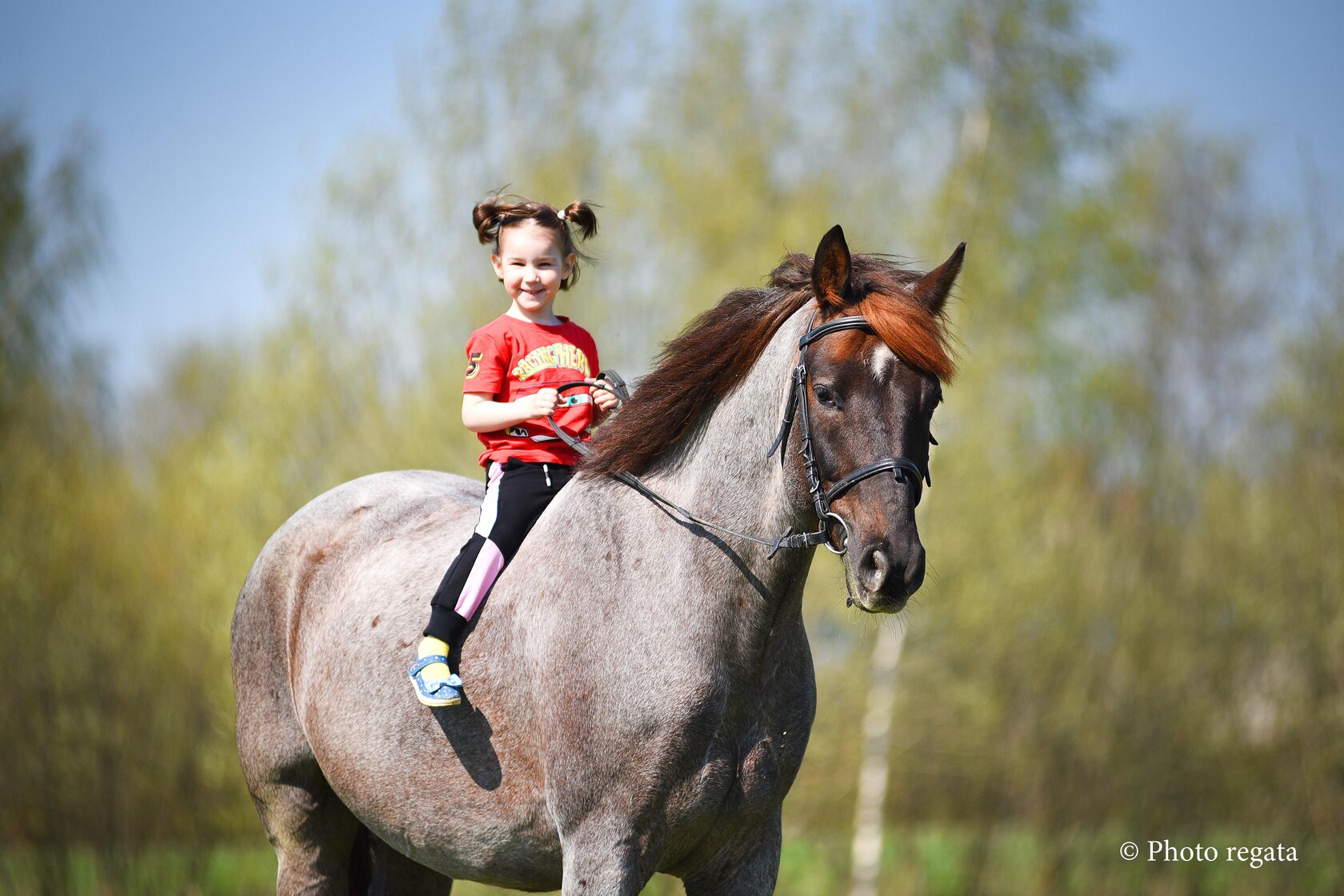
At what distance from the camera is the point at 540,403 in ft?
11.6

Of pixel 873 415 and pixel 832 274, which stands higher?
pixel 832 274

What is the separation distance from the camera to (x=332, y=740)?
155 inches

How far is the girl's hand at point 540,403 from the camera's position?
3.53 metres

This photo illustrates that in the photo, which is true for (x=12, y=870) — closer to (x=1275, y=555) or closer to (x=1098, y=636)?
(x=1098, y=636)

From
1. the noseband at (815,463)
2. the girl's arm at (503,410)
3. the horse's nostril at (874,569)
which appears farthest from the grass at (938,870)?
the horse's nostril at (874,569)

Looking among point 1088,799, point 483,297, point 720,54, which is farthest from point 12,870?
point 720,54

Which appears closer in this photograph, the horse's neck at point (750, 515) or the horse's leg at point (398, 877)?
the horse's neck at point (750, 515)

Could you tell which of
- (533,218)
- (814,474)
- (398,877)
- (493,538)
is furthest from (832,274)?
(398,877)

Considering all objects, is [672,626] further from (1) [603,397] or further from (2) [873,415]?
(1) [603,397]

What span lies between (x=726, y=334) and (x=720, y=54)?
15.3 m

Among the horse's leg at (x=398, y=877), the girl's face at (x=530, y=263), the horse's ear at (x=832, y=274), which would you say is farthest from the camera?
the horse's leg at (x=398, y=877)

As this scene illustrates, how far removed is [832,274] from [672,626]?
1.08 meters

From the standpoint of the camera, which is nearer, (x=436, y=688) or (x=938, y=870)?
(x=436, y=688)

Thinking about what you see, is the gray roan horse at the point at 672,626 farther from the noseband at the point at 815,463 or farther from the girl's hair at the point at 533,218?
the girl's hair at the point at 533,218
